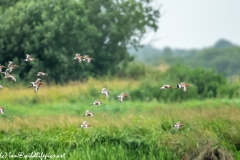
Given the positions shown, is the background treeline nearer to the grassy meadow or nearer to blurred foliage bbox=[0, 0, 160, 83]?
blurred foliage bbox=[0, 0, 160, 83]

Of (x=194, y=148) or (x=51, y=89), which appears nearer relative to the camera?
(x=194, y=148)

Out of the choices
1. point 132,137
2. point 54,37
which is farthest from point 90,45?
point 132,137

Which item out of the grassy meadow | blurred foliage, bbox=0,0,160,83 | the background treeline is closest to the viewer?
the grassy meadow

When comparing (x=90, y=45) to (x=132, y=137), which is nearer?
(x=132, y=137)

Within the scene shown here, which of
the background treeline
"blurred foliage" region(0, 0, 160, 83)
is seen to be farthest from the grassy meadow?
"blurred foliage" region(0, 0, 160, 83)

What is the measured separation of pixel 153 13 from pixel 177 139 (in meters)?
21.7

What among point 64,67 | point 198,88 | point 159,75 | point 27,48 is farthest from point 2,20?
point 198,88

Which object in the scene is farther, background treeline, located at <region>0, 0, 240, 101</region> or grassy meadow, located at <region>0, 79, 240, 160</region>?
background treeline, located at <region>0, 0, 240, 101</region>

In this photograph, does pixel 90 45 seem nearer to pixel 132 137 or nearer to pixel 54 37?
pixel 54 37

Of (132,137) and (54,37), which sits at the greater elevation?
(54,37)

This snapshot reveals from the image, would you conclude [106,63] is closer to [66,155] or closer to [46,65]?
[46,65]

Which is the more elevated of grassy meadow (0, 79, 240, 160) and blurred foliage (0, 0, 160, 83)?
blurred foliage (0, 0, 160, 83)

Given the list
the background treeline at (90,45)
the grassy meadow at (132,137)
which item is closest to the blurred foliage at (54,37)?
the background treeline at (90,45)

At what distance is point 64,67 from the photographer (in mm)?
27891
